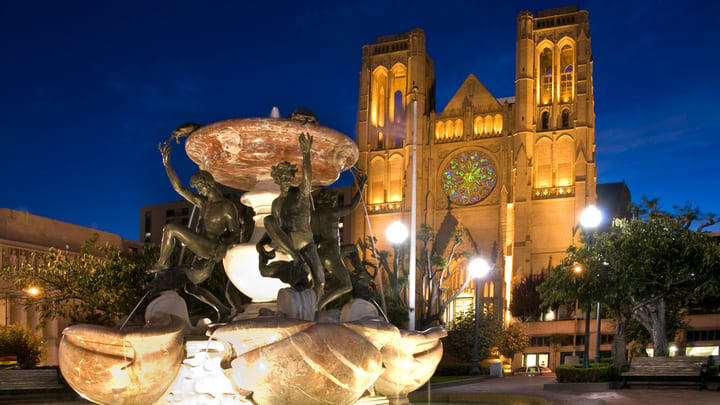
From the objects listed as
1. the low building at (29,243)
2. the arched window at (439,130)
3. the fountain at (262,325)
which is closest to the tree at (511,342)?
the arched window at (439,130)

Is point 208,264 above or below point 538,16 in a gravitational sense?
below

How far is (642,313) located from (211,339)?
17.7 meters

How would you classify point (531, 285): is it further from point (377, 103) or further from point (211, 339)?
point (211, 339)

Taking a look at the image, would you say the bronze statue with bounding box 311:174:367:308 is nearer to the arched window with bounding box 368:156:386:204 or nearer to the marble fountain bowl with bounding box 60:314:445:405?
the marble fountain bowl with bounding box 60:314:445:405

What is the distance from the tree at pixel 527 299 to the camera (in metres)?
48.0

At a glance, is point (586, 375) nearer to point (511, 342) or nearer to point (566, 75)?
point (511, 342)

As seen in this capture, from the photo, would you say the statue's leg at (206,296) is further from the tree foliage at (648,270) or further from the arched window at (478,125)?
the arched window at (478,125)

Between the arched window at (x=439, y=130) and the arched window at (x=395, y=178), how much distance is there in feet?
11.0

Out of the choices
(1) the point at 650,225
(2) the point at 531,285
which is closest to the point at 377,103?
(2) the point at 531,285

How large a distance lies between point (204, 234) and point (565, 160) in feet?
154

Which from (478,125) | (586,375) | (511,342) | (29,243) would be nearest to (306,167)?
(586,375)

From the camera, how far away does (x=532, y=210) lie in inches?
2063

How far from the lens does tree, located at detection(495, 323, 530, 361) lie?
40.9 metres

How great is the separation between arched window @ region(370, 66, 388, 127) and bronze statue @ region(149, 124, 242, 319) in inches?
2009
